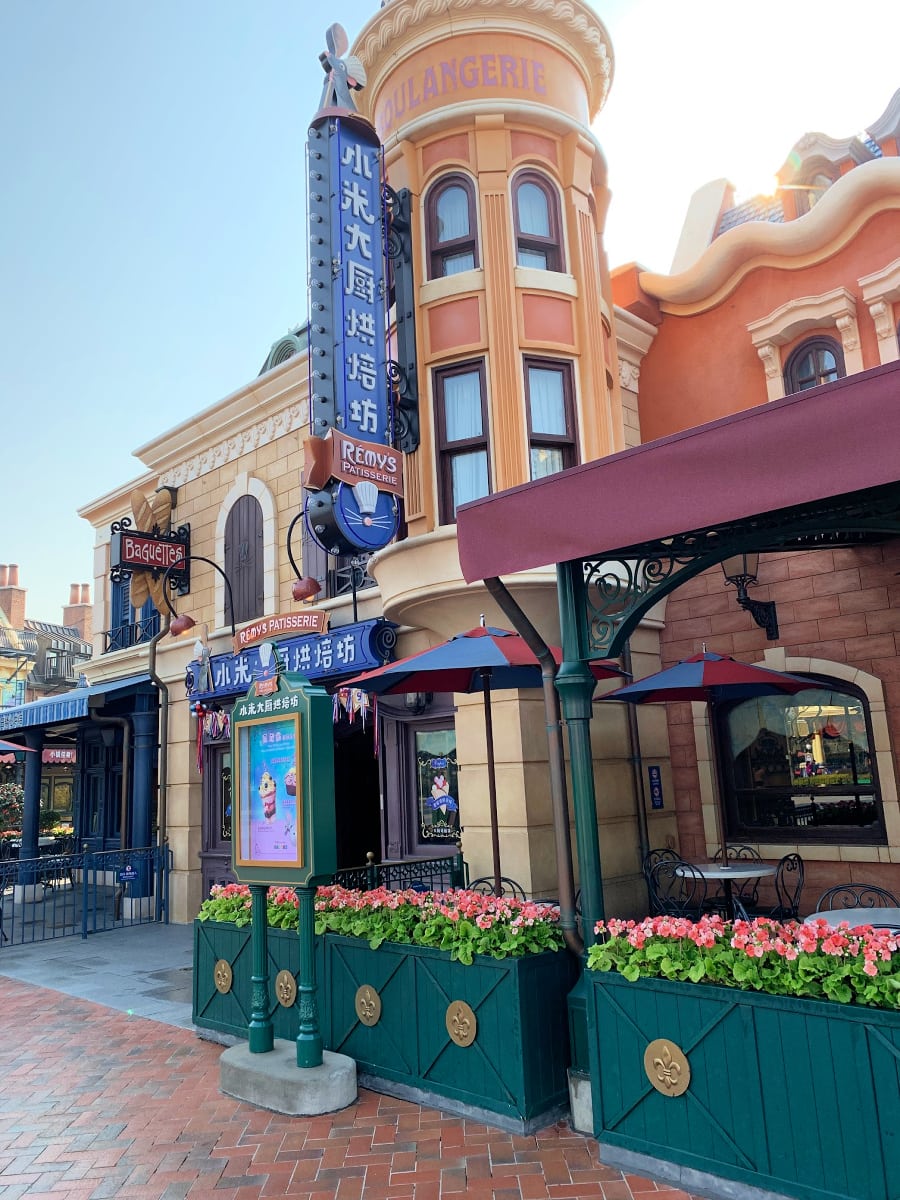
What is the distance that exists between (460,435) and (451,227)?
2485 millimetres

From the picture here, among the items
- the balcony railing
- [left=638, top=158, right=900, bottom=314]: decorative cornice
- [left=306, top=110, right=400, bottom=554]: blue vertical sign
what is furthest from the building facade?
the balcony railing

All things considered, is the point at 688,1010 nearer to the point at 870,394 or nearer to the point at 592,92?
the point at 870,394

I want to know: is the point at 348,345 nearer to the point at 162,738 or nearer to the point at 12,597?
the point at 162,738

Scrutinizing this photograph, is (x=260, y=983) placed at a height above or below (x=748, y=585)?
below

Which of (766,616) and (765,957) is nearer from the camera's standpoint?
(765,957)

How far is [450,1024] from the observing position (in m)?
5.45

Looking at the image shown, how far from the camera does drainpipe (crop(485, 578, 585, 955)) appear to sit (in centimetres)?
556

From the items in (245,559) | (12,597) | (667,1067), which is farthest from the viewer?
(12,597)

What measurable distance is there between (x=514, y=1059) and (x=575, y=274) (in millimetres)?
7986

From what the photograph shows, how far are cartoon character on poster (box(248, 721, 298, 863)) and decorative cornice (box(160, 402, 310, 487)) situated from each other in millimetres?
6975

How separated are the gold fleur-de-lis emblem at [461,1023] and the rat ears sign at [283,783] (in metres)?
1.20

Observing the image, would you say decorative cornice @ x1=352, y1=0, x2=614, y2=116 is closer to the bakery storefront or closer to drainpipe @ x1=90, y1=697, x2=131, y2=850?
the bakery storefront

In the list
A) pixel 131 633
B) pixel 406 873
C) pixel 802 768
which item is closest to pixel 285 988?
pixel 406 873

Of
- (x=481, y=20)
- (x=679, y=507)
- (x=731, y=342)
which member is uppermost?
(x=481, y=20)
